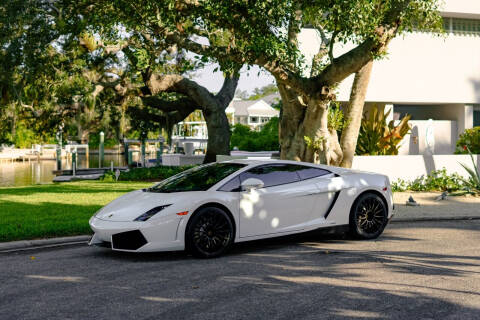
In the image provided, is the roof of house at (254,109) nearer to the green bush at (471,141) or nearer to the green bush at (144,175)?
the green bush at (144,175)

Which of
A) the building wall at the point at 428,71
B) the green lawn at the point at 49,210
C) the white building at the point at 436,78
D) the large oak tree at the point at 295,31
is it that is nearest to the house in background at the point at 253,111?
the white building at the point at 436,78

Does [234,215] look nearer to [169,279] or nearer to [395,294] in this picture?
[169,279]

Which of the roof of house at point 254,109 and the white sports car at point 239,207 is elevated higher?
the roof of house at point 254,109

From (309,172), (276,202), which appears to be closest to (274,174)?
(276,202)

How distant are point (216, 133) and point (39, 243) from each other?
17.5m

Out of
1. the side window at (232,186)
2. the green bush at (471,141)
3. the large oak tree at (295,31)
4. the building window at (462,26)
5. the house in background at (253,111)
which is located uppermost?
the house in background at (253,111)

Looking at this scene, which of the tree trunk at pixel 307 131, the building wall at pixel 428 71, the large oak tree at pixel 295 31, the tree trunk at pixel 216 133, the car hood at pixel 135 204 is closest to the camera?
the car hood at pixel 135 204

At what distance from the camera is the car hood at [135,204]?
801 cm

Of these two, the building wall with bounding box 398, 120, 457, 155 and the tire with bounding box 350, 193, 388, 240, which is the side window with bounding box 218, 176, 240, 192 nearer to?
the tire with bounding box 350, 193, 388, 240

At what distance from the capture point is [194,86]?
26047mm

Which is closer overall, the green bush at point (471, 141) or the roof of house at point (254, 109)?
the green bush at point (471, 141)

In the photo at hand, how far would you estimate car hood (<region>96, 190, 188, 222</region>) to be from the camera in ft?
26.3

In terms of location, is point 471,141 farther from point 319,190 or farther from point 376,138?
point 319,190

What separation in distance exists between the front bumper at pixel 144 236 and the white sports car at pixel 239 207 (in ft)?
0.04
